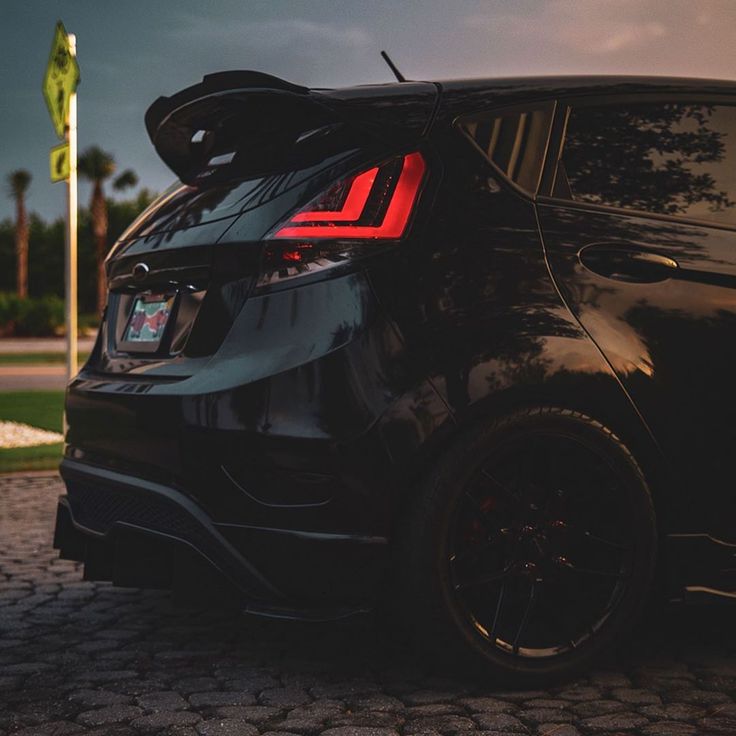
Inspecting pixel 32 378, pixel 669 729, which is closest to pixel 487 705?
pixel 669 729

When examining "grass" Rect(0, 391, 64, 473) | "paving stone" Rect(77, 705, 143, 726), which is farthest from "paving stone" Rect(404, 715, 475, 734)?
"grass" Rect(0, 391, 64, 473)

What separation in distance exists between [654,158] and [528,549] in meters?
1.29

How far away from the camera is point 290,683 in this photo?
11.5 ft

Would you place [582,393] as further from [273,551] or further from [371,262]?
[273,551]

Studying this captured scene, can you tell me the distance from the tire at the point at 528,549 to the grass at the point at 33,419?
19.8 feet

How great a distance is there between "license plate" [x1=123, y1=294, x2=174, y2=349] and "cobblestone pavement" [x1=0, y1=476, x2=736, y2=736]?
981 mm

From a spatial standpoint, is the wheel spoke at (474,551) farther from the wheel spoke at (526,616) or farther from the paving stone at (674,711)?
the paving stone at (674,711)

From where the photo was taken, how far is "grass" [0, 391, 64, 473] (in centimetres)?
903

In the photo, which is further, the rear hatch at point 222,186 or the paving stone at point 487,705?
the rear hatch at point 222,186

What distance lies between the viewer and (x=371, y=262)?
3244 mm

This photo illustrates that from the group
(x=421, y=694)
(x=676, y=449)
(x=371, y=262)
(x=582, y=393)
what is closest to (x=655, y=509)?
(x=676, y=449)

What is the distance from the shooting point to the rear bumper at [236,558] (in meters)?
3.21

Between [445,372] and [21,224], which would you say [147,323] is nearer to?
[445,372]

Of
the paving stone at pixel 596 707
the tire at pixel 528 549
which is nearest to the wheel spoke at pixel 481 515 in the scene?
the tire at pixel 528 549
